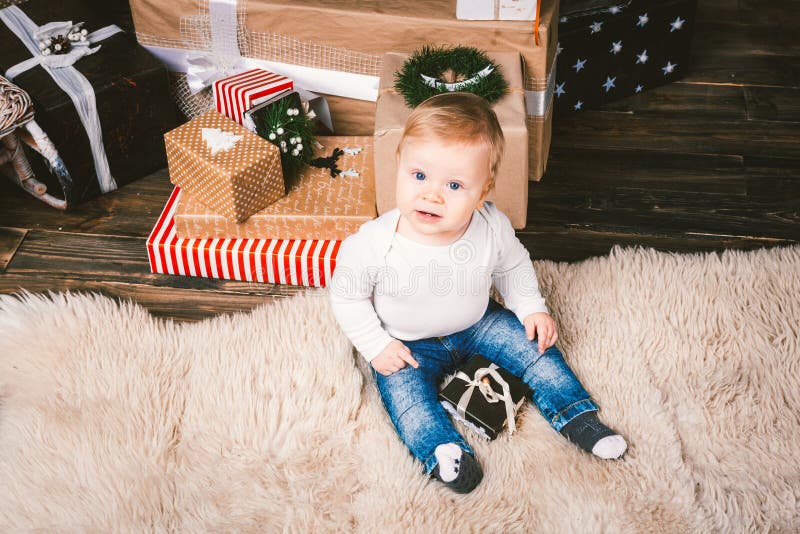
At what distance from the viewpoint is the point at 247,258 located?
4.82 ft

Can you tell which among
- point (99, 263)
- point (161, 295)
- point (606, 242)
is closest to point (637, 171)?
point (606, 242)

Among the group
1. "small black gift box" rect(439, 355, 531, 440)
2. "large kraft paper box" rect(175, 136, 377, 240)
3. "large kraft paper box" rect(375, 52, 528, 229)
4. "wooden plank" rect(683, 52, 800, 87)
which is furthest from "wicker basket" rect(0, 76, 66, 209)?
"wooden plank" rect(683, 52, 800, 87)

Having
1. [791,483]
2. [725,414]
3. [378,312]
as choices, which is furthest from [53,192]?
[791,483]

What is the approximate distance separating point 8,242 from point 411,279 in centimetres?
94

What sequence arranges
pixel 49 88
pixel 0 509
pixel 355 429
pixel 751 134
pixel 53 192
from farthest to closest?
pixel 751 134, pixel 53 192, pixel 49 88, pixel 355 429, pixel 0 509

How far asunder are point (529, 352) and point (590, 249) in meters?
0.40

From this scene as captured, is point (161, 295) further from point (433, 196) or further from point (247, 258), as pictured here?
point (433, 196)

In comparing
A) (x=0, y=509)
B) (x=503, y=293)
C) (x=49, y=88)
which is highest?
(x=49, y=88)

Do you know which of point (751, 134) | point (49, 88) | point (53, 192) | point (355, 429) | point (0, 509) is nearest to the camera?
point (0, 509)

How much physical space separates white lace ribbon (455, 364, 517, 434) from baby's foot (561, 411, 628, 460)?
85 millimetres

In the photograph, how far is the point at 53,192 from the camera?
167cm

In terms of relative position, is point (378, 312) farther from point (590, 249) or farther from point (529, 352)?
point (590, 249)

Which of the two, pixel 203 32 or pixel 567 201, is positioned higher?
pixel 203 32

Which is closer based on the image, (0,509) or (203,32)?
(0,509)
